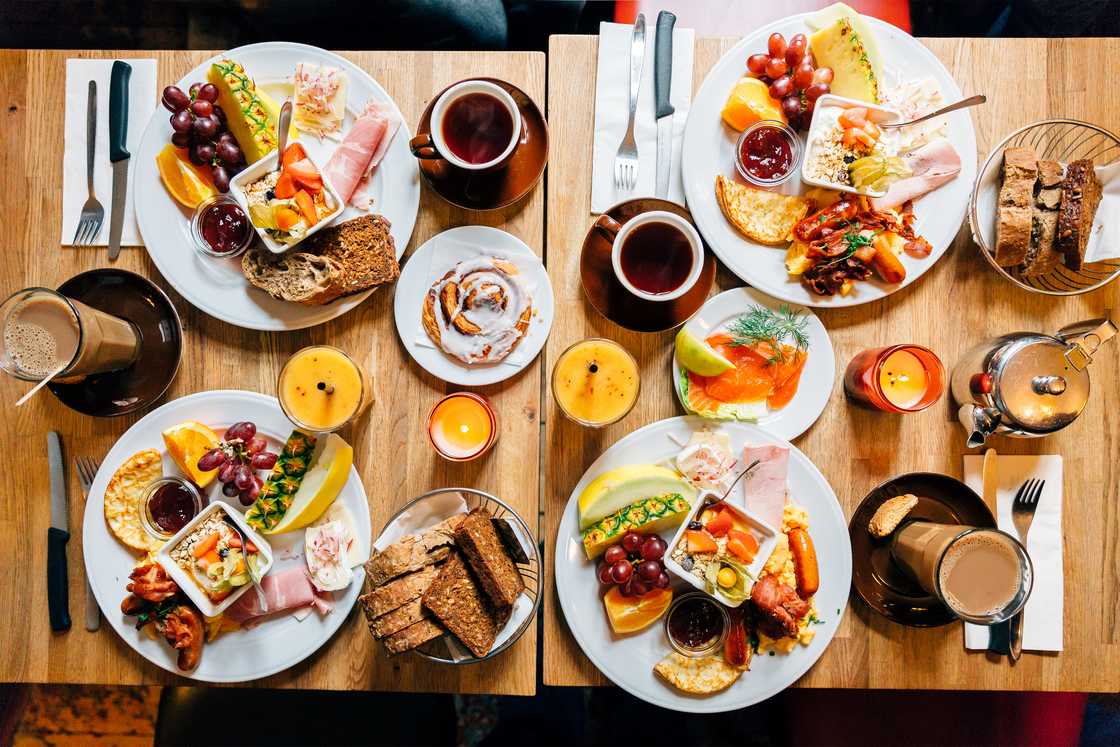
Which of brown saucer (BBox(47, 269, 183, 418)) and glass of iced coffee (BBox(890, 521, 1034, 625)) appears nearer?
glass of iced coffee (BBox(890, 521, 1034, 625))

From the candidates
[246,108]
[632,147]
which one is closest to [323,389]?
[246,108]

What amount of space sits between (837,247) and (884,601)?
88 cm

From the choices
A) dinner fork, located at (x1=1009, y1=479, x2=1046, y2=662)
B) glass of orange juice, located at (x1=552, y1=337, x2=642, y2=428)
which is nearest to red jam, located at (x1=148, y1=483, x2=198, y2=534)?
glass of orange juice, located at (x1=552, y1=337, x2=642, y2=428)

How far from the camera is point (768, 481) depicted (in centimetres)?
158

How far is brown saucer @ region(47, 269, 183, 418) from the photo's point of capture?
1.63 meters

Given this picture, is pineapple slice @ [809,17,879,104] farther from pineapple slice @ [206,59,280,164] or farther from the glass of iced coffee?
pineapple slice @ [206,59,280,164]

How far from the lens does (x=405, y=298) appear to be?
1.60 m

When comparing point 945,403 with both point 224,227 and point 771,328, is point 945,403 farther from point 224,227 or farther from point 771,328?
point 224,227

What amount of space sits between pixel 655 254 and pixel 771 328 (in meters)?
0.34

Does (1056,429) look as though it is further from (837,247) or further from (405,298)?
(405,298)

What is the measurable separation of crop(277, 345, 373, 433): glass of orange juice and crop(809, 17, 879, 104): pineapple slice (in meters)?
1.38

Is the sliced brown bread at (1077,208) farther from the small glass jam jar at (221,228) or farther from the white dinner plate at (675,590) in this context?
the small glass jam jar at (221,228)

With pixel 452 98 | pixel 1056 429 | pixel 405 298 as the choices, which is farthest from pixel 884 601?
pixel 452 98

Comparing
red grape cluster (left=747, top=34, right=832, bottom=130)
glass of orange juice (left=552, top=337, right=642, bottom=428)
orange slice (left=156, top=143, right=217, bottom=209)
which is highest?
red grape cluster (left=747, top=34, right=832, bottom=130)
